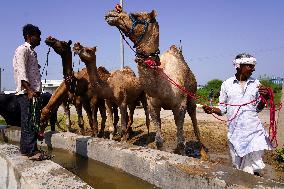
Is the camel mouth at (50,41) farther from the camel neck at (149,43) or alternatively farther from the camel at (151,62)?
the camel neck at (149,43)

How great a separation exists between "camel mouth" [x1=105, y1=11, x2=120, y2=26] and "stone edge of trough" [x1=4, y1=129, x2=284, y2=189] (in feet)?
6.85

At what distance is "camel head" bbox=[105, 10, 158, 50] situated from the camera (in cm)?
620

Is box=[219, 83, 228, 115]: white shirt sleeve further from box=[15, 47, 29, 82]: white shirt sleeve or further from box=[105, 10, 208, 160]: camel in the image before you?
box=[15, 47, 29, 82]: white shirt sleeve

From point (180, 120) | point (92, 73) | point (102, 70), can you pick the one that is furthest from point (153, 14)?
point (102, 70)

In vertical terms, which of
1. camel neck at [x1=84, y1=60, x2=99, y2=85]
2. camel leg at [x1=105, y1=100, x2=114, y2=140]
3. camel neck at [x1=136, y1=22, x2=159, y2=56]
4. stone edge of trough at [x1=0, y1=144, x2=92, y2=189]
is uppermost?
camel neck at [x1=136, y1=22, x2=159, y2=56]

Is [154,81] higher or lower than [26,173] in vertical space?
higher

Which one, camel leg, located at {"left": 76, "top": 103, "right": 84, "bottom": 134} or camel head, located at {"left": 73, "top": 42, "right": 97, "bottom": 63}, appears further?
camel leg, located at {"left": 76, "top": 103, "right": 84, "bottom": 134}

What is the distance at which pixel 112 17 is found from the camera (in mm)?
6191

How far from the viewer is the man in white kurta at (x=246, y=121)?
4.72m

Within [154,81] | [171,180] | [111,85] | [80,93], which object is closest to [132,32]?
[154,81]

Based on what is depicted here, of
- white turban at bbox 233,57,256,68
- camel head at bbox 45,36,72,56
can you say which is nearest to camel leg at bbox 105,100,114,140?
camel head at bbox 45,36,72,56

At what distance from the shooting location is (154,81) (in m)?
6.33

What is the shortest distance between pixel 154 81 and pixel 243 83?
1.84 meters

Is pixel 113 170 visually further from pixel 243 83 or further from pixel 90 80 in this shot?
pixel 90 80
